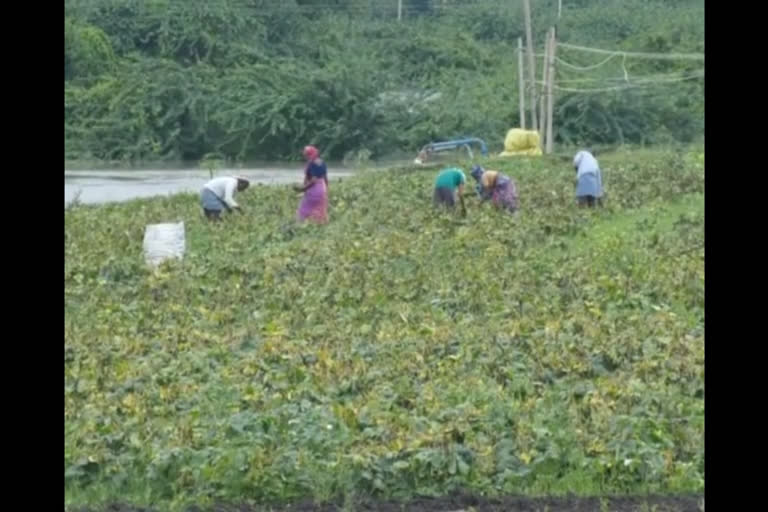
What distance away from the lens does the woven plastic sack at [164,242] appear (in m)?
16.4

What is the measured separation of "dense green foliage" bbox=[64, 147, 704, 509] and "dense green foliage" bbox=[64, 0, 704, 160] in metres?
20.6

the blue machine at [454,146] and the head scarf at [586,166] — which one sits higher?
the blue machine at [454,146]

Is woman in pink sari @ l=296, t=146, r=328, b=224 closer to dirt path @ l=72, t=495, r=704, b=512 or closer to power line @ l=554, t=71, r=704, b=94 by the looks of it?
dirt path @ l=72, t=495, r=704, b=512

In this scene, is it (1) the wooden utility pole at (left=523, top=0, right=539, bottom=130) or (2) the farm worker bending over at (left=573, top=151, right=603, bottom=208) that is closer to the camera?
(2) the farm worker bending over at (left=573, top=151, right=603, bottom=208)

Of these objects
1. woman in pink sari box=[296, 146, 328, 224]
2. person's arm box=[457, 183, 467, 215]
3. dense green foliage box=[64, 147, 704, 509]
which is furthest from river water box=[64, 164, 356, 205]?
dense green foliage box=[64, 147, 704, 509]

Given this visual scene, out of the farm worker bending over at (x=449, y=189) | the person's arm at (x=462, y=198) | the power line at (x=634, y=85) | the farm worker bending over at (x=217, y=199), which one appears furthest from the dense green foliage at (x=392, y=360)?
the power line at (x=634, y=85)

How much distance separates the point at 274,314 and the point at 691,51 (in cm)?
2986

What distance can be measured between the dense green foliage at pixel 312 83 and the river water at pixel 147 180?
2.13m

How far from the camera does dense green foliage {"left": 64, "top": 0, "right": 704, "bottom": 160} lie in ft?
128

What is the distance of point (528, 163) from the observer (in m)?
27.1

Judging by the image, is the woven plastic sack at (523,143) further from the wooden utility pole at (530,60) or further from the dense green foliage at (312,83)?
the dense green foliage at (312,83)

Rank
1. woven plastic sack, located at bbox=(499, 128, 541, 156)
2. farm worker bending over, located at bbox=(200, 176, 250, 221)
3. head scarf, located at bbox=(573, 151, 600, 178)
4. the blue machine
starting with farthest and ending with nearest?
the blue machine, woven plastic sack, located at bbox=(499, 128, 541, 156), farm worker bending over, located at bbox=(200, 176, 250, 221), head scarf, located at bbox=(573, 151, 600, 178)

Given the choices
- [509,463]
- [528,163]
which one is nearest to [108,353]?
[509,463]

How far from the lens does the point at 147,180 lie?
33.4 m
